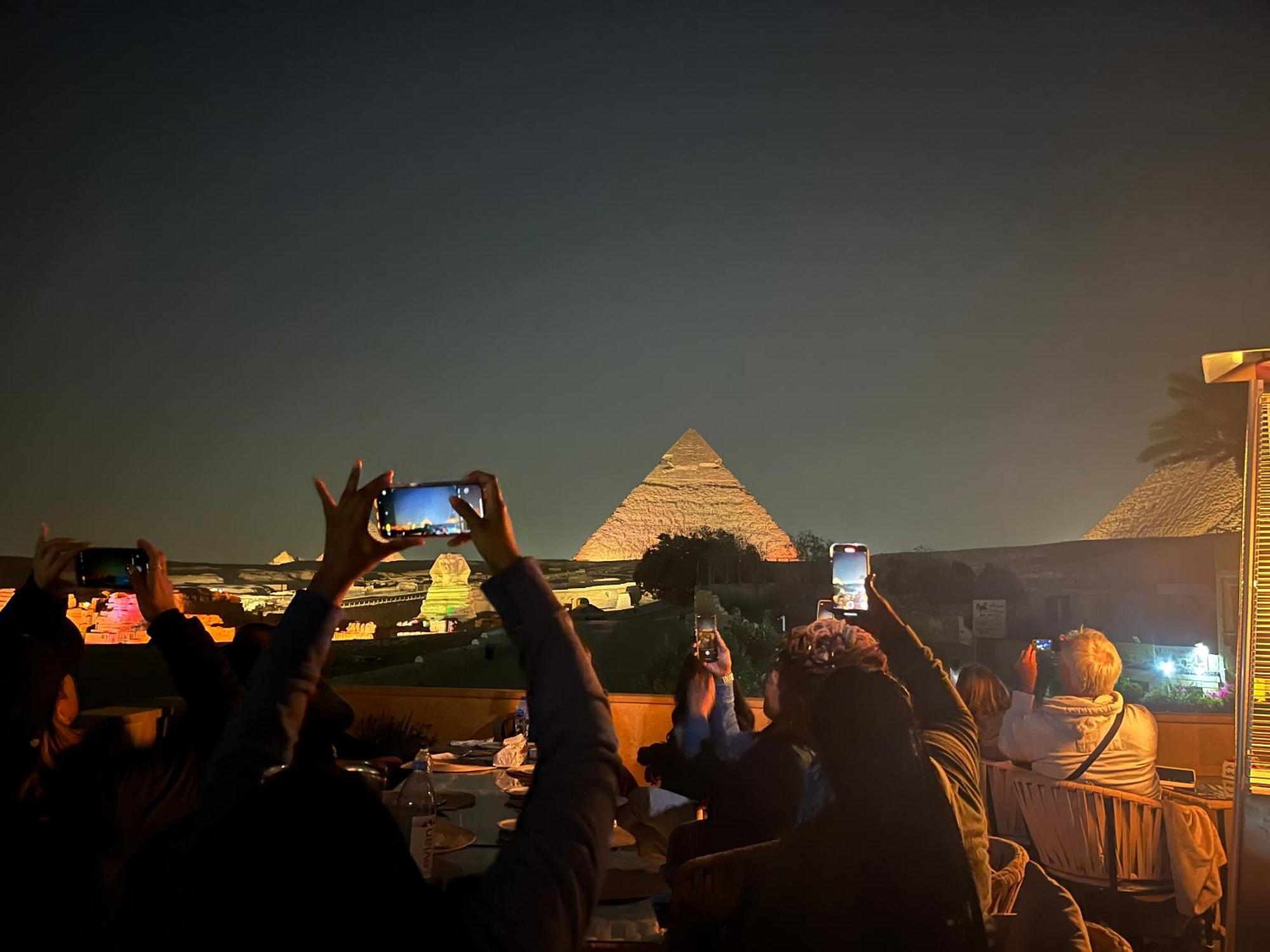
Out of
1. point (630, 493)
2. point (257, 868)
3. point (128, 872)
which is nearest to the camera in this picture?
point (257, 868)

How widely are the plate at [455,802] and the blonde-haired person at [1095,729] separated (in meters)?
1.94

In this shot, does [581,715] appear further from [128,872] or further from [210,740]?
[128,872]

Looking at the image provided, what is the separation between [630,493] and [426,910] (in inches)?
4467

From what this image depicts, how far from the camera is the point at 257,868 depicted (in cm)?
69

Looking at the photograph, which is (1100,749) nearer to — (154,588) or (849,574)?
(849,574)

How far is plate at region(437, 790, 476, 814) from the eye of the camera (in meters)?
2.92

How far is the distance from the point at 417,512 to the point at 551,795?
0.52 m

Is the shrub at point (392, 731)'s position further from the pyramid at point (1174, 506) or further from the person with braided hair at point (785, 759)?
the pyramid at point (1174, 506)

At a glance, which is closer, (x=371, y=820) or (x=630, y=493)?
(x=371, y=820)

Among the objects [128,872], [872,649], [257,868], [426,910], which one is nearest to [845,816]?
[872,649]

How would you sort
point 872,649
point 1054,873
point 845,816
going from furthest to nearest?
point 1054,873, point 872,649, point 845,816

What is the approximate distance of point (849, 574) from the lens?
298cm

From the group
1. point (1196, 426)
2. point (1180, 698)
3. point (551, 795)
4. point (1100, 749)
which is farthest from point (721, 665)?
point (1180, 698)

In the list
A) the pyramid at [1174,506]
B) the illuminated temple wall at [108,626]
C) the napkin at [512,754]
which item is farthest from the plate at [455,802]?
the pyramid at [1174,506]
